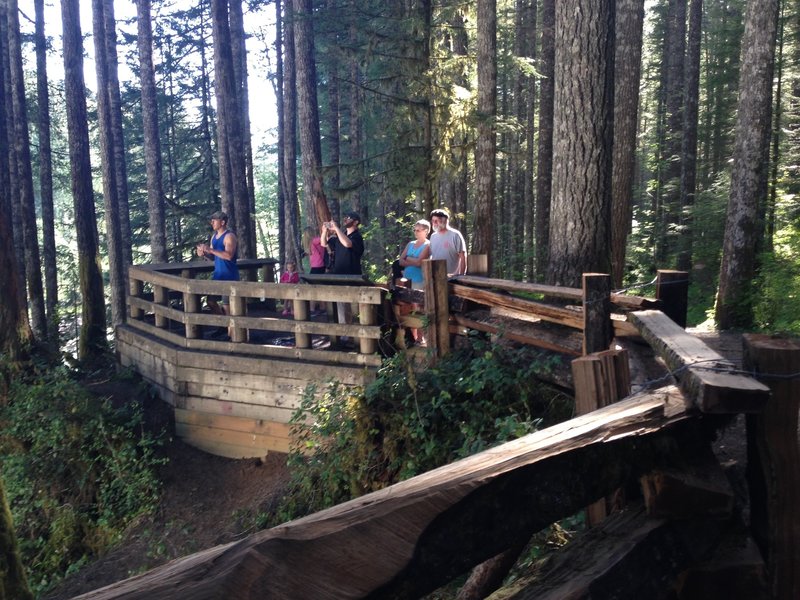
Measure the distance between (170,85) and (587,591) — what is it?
36.7 meters

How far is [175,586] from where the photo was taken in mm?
1473

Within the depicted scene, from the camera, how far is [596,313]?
18.8 feet

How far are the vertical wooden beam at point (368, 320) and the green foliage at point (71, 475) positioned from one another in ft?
11.7

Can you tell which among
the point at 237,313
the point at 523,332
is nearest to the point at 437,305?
the point at 523,332

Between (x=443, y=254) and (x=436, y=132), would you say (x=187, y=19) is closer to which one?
(x=436, y=132)

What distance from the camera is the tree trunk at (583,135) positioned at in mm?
7719

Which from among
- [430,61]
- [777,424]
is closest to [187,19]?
[430,61]

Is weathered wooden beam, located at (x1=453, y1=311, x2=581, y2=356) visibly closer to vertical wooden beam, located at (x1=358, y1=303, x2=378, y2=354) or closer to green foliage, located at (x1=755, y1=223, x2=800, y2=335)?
vertical wooden beam, located at (x1=358, y1=303, x2=378, y2=354)

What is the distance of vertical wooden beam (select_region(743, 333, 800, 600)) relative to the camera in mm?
2930

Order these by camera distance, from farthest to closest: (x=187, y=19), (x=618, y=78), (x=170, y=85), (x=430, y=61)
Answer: (x=170, y=85) → (x=187, y=19) → (x=430, y=61) → (x=618, y=78)

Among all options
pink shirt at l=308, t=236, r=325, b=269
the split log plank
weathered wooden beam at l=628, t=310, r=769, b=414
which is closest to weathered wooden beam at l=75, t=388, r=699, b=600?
weathered wooden beam at l=628, t=310, r=769, b=414

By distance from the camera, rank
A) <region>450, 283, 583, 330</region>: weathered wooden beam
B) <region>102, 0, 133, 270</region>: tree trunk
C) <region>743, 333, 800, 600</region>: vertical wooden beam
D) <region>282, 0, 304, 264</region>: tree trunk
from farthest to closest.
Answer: <region>102, 0, 133, 270</region>: tree trunk
<region>282, 0, 304, 264</region>: tree trunk
<region>450, 283, 583, 330</region>: weathered wooden beam
<region>743, 333, 800, 600</region>: vertical wooden beam

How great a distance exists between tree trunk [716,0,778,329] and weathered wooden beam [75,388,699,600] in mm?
11503

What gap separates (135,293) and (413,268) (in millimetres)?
6208
